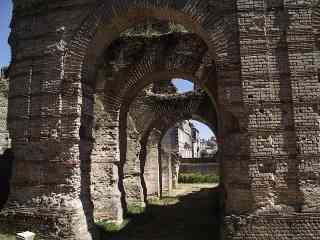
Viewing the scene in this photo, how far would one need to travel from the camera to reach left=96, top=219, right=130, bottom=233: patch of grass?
891cm

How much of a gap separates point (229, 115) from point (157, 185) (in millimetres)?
10703

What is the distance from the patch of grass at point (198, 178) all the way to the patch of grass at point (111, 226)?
1732cm

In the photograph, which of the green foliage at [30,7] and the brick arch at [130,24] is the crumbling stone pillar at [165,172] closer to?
the brick arch at [130,24]

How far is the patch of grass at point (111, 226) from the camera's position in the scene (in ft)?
29.2

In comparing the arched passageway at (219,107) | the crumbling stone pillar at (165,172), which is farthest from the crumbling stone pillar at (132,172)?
the crumbling stone pillar at (165,172)

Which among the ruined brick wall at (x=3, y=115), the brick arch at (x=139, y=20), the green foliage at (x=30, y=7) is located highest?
the green foliage at (x=30, y=7)

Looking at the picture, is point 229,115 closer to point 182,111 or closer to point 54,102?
point 54,102

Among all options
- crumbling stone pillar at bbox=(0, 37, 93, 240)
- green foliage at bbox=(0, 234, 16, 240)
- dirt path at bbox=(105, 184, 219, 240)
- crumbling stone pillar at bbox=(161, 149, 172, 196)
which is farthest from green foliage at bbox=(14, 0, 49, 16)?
crumbling stone pillar at bbox=(161, 149, 172, 196)

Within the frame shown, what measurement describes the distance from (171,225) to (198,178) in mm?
17406

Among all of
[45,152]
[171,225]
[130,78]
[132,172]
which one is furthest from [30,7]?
[132,172]

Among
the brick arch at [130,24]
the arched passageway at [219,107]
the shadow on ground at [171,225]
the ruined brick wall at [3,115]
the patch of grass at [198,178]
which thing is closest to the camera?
the arched passageway at [219,107]

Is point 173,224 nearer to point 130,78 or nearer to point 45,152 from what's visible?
point 130,78

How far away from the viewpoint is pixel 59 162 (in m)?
6.34

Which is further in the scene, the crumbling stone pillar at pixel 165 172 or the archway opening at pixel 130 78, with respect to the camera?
the crumbling stone pillar at pixel 165 172
